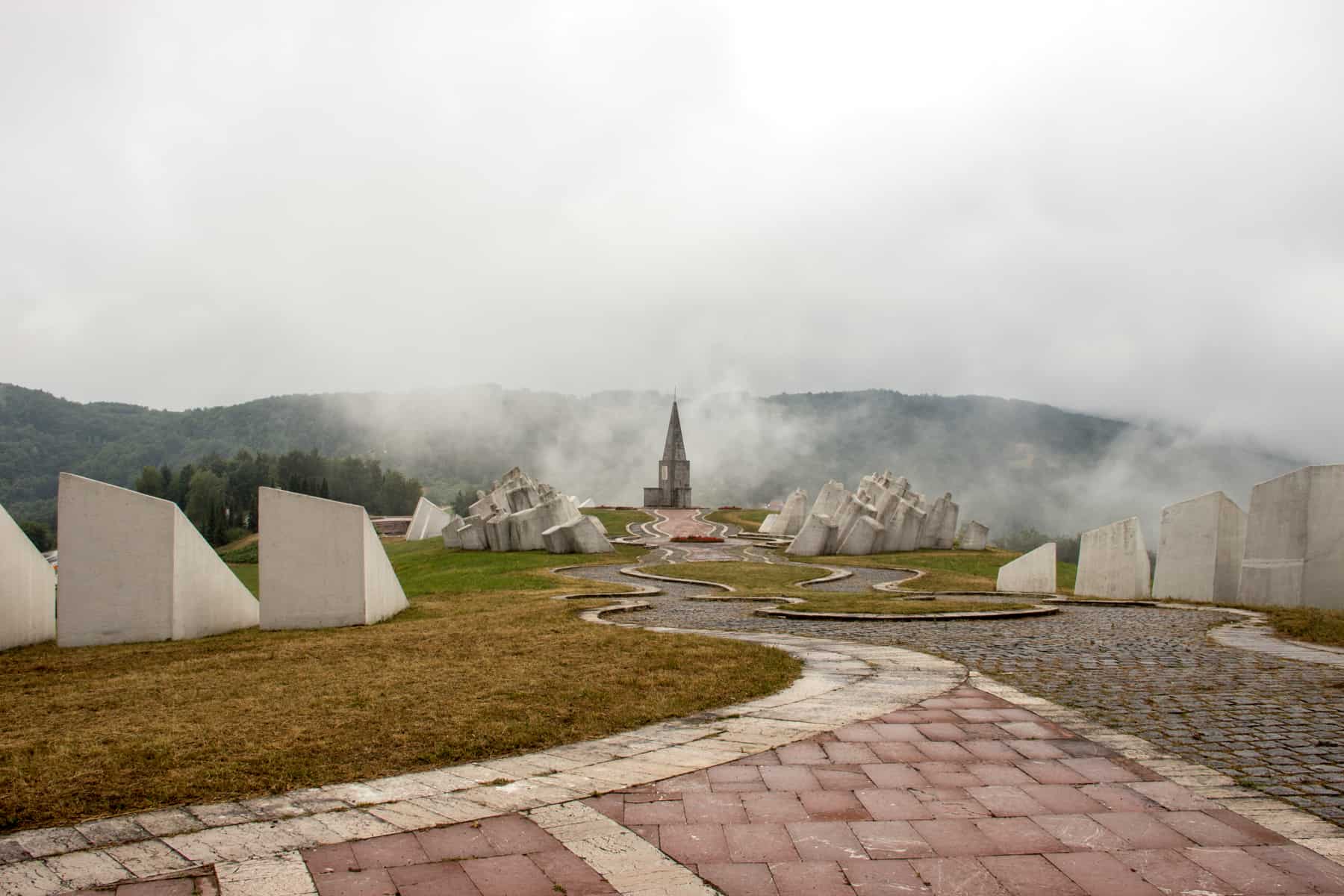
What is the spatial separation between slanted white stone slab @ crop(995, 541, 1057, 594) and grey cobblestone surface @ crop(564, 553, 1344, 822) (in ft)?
21.4

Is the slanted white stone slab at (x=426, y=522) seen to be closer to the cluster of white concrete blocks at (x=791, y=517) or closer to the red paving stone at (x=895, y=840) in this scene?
the cluster of white concrete blocks at (x=791, y=517)

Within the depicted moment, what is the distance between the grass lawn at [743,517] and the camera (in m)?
44.7

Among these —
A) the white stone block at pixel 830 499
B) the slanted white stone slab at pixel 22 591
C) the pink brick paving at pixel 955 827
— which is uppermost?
the white stone block at pixel 830 499

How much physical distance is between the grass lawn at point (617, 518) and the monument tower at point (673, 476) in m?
6.13

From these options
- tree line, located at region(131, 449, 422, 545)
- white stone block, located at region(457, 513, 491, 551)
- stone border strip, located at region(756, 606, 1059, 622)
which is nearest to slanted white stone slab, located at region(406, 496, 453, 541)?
tree line, located at region(131, 449, 422, 545)

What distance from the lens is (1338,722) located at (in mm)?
4902

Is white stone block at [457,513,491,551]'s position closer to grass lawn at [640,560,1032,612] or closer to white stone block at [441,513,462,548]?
white stone block at [441,513,462,548]

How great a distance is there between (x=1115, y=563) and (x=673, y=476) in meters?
44.2

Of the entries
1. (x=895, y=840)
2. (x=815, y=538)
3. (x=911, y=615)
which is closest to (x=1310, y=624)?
(x=911, y=615)

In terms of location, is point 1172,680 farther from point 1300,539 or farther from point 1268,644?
point 1300,539

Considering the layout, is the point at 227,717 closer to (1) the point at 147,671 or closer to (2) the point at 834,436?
(1) the point at 147,671

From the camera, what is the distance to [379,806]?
3.60 m

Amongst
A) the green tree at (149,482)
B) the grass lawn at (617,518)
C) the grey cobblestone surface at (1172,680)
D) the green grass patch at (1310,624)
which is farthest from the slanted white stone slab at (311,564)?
the green tree at (149,482)

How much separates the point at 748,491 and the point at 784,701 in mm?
104513
